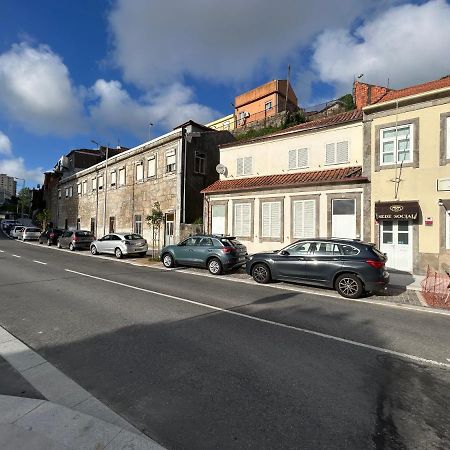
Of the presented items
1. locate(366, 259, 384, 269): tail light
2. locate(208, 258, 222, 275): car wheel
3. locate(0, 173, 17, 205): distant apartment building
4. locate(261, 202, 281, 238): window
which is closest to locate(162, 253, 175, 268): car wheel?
locate(208, 258, 222, 275): car wheel

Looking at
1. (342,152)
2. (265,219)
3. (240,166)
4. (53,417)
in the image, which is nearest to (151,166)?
(240,166)

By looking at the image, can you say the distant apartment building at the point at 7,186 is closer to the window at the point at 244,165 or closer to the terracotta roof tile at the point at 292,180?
the window at the point at 244,165

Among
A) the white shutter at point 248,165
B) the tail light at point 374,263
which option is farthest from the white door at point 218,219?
the tail light at point 374,263

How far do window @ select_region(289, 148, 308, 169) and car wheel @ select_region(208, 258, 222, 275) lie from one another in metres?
7.73

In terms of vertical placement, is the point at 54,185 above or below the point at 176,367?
above

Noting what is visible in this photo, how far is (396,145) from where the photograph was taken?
14008mm

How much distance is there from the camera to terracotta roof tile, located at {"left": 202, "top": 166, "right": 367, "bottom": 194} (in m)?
15.1

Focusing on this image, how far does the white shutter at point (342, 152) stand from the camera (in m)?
16.1

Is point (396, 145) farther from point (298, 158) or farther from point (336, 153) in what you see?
point (298, 158)

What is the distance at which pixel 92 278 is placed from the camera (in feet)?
38.2

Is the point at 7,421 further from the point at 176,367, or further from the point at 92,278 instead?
the point at 92,278

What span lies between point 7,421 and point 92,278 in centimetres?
891

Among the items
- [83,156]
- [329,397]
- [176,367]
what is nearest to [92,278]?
[176,367]

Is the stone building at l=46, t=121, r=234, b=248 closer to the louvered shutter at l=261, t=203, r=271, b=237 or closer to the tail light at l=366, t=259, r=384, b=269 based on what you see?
the louvered shutter at l=261, t=203, r=271, b=237
